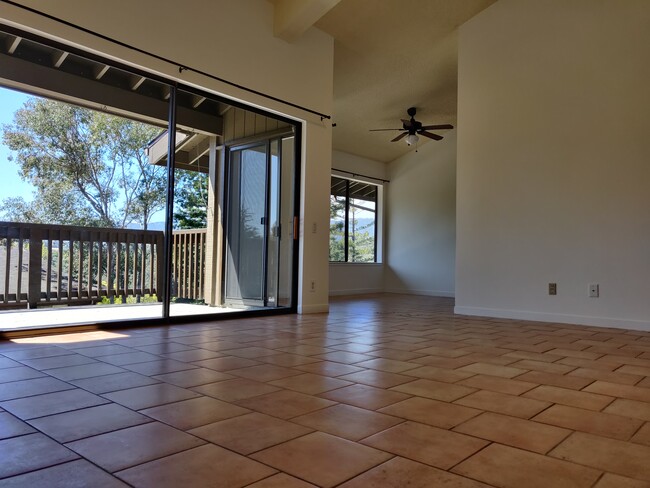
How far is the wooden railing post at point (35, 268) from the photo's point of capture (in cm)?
415

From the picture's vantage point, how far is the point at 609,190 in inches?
169

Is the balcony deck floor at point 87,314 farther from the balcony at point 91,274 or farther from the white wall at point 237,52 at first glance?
the white wall at point 237,52

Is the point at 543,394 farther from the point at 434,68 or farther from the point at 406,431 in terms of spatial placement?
the point at 434,68

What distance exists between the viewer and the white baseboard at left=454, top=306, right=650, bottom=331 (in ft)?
13.6

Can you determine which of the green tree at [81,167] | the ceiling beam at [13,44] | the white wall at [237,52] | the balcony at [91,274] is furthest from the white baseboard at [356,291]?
the ceiling beam at [13,44]

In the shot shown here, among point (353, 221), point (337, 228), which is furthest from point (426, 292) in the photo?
point (337, 228)

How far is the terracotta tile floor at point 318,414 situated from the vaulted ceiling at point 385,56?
3278 mm

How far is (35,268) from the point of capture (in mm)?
4254

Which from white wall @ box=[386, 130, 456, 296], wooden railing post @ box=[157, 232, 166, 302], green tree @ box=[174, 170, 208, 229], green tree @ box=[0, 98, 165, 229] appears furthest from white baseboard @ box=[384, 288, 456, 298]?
green tree @ box=[0, 98, 165, 229]

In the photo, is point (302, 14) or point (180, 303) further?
point (180, 303)

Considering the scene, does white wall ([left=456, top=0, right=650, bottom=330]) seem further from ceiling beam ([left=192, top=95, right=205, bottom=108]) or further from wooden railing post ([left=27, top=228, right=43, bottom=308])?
wooden railing post ([left=27, top=228, right=43, bottom=308])

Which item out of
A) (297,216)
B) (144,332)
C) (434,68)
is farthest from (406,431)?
(434,68)

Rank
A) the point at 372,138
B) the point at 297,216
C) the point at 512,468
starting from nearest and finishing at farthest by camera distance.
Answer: the point at 512,468, the point at 297,216, the point at 372,138

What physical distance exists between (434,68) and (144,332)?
15.7 ft
